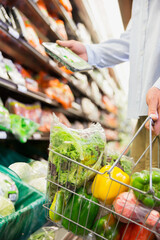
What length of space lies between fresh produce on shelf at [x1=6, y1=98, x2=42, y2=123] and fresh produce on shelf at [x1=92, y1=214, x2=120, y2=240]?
1601 millimetres

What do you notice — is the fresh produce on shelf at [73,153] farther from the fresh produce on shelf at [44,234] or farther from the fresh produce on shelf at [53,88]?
the fresh produce on shelf at [53,88]

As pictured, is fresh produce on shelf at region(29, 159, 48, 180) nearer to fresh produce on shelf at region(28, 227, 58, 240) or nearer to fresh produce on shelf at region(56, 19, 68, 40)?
fresh produce on shelf at region(28, 227, 58, 240)

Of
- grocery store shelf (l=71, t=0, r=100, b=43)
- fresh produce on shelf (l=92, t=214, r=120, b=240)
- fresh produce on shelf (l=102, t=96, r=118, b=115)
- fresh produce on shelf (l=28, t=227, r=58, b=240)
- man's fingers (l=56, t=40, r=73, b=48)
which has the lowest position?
fresh produce on shelf (l=28, t=227, r=58, b=240)

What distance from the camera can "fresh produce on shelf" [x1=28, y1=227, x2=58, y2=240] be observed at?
1.15m

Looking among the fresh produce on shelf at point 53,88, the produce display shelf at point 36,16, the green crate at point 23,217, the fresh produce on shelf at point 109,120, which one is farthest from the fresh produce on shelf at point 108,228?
the fresh produce on shelf at point 109,120

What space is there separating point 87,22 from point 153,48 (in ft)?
8.37

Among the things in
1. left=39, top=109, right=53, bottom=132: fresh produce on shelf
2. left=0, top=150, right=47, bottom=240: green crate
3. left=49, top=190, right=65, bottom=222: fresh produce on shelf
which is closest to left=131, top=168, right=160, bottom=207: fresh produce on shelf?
left=49, top=190, right=65, bottom=222: fresh produce on shelf

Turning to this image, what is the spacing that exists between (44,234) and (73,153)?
0.66 m

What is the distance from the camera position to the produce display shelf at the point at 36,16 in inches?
77.8

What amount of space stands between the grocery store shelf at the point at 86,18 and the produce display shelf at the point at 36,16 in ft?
2.33

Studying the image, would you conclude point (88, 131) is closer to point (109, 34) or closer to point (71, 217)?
point (71, 217)

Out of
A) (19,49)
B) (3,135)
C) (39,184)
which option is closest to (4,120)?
(3,135)

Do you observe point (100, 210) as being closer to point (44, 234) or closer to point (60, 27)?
point (44, 234)

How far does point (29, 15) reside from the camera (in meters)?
2.25
